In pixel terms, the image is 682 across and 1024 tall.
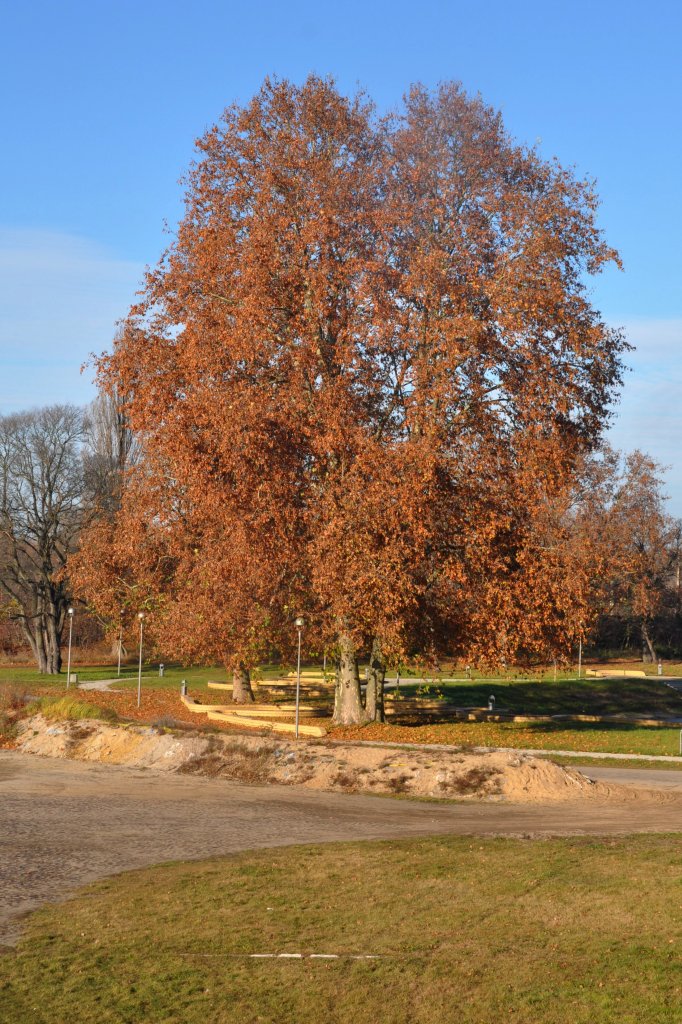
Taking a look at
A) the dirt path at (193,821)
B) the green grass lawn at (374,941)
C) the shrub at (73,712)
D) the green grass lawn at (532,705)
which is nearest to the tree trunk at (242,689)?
the green grass lawn at (532,705)

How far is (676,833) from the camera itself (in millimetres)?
14867

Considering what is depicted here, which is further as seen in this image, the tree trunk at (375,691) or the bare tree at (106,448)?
the bare tree at (106,448)

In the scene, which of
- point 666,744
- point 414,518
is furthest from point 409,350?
point 666,744

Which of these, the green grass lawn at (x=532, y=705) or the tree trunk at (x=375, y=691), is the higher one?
the tree trunk at (x=375, y=691)

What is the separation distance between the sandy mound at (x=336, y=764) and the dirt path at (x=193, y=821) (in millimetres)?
613

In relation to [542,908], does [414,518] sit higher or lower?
higher

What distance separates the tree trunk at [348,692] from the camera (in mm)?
29891

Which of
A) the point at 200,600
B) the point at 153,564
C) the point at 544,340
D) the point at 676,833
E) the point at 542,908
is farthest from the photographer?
the point at 153,564

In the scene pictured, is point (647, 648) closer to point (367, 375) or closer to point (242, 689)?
point (242, 689)

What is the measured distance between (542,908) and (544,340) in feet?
59.2

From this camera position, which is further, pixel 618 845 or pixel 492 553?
pixel 492 553

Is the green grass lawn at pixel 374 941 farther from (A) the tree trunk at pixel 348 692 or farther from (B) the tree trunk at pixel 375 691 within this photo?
(B) the tree trunk at pixel 375 691

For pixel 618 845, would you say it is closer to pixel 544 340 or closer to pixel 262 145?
pixel 544 340

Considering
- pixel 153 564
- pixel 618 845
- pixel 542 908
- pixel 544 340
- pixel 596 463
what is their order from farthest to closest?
pixel 596 463 < pixel 153 564 < pixel 544 340 < pixel 618 845 < pixel 542 908
